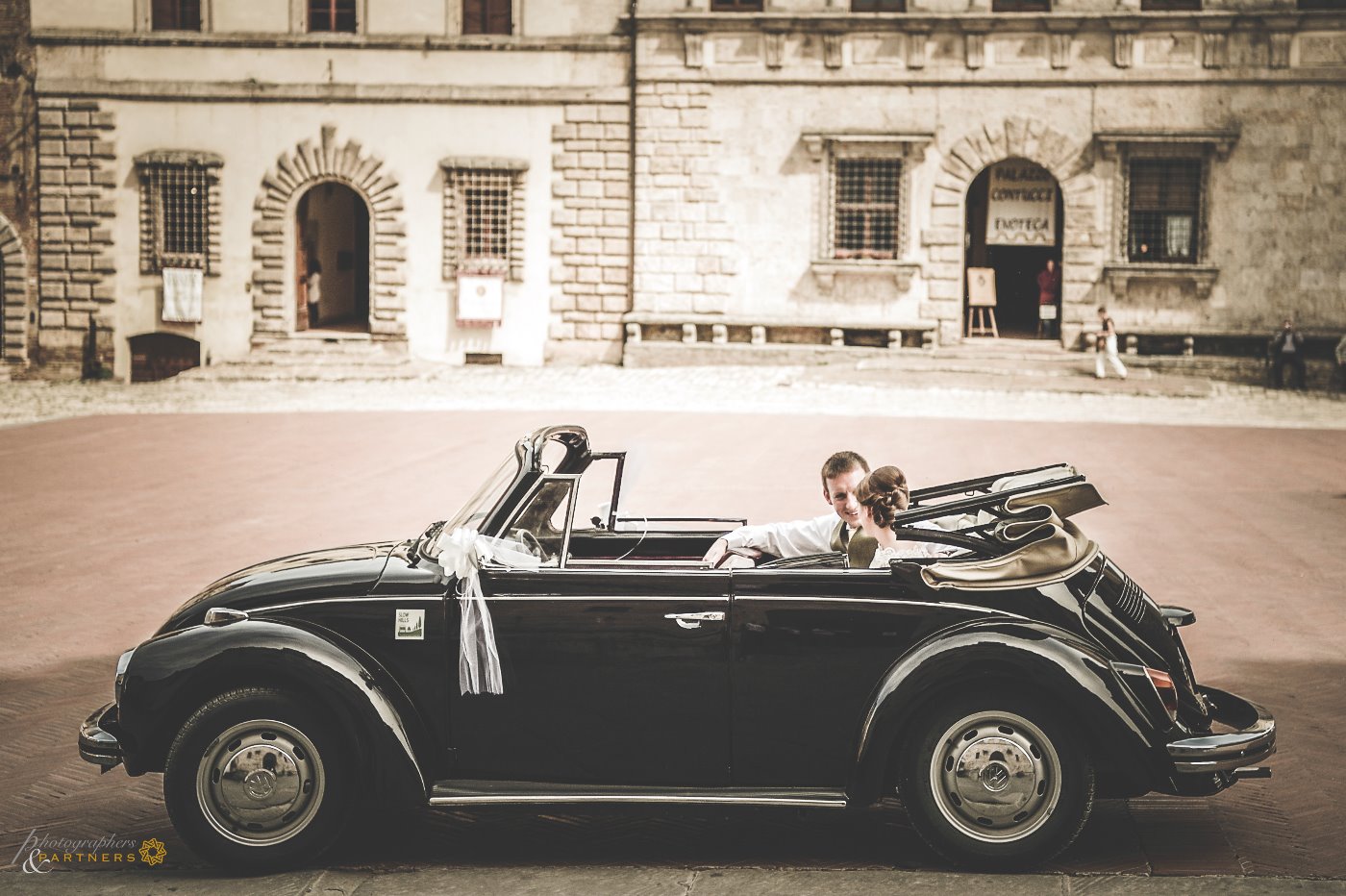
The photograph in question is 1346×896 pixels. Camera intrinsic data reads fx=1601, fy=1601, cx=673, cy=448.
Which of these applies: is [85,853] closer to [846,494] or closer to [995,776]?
[846,494]

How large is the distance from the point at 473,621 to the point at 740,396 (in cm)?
1865

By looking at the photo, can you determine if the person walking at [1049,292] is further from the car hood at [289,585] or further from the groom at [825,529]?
the car hood at [289,585]

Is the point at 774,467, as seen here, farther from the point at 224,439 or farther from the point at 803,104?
the point at 803,104

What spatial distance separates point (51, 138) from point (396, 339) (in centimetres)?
735

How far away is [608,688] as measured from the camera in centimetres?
539

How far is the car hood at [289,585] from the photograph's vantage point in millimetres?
5516

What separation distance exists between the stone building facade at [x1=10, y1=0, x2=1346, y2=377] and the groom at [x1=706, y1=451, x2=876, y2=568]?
72.1 feet

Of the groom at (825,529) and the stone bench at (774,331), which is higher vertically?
the stone bench at (774,331)

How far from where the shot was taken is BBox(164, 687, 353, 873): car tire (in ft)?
17.3

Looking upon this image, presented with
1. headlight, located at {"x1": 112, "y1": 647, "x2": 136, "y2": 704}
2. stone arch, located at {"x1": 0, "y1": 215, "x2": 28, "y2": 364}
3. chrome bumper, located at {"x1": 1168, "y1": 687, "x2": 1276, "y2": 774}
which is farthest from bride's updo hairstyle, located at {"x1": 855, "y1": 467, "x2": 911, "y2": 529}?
stone arch, located at {"x1": 0, "y1": 215, "x2": 28, "y2": 364}

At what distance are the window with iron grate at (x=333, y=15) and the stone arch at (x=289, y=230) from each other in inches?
76.6

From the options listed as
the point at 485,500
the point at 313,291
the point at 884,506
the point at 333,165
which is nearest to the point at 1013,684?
the point at 884,506

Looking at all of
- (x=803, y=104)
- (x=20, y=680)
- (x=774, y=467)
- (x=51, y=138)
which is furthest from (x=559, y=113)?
(x=20, y=680)

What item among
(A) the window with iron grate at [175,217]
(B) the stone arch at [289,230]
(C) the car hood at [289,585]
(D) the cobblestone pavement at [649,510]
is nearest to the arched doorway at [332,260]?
(B) the stone arch at [289,230]
